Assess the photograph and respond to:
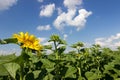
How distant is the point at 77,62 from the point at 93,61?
0.86 meters

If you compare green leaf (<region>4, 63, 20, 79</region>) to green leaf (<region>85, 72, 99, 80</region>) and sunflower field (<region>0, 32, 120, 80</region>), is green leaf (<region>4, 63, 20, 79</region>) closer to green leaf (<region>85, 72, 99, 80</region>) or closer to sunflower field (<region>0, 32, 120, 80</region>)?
sunflower field (<region>0, 32, 120, 80</region>)

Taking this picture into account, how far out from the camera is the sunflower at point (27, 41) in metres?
3.00

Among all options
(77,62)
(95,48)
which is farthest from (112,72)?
(95,48)

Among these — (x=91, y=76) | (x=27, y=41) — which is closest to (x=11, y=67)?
(x=27, y=41)

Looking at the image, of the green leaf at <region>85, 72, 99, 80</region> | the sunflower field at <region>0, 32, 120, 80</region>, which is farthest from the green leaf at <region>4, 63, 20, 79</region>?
the green leaf at <region>85, 72, 99, 80</region>

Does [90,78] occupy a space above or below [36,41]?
below

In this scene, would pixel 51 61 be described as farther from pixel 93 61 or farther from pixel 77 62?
pixel 93 61

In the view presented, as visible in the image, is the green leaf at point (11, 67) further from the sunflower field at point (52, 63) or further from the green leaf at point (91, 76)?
the green leaf at point (91, 76)

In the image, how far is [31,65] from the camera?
502 centimetres

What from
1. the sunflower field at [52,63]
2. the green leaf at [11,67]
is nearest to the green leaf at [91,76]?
the sunflower field at [52,63]

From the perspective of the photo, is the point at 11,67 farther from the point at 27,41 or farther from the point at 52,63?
the point at 52,63

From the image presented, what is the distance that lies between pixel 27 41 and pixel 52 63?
1.38m

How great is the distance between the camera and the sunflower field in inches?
105

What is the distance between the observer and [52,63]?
4.41 meters
